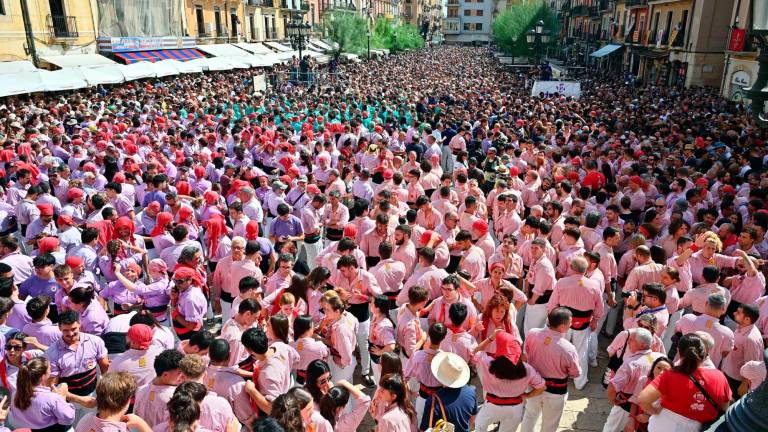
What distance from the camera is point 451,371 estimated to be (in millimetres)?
4195

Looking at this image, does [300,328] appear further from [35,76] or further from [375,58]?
[375,58]

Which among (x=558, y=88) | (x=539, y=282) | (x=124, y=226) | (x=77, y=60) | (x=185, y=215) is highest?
(x=77, y=60)

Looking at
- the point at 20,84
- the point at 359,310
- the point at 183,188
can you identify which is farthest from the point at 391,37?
the point at 359,310

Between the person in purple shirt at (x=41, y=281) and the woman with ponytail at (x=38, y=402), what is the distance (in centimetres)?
209

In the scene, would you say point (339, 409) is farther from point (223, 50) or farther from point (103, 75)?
point (223, 50)

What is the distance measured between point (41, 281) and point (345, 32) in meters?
36.6

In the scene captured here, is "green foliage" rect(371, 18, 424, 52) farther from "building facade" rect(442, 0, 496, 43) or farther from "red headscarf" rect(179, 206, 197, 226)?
"building facade" rect(442, 0, 496, 43)

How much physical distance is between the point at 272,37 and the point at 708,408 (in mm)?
46043

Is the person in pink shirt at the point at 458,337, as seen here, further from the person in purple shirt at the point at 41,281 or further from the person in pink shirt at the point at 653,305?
the person in purple shirt at the point at 41,281

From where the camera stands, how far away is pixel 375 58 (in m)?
49.9

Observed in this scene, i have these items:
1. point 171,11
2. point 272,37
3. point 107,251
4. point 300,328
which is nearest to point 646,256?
point 300,328

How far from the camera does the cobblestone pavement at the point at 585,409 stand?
227 inches

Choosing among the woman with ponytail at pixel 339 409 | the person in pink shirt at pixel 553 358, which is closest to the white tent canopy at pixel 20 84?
the woman with ponytail at pixel 339 409

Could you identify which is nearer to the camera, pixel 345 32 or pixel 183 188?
pixel 183 188
